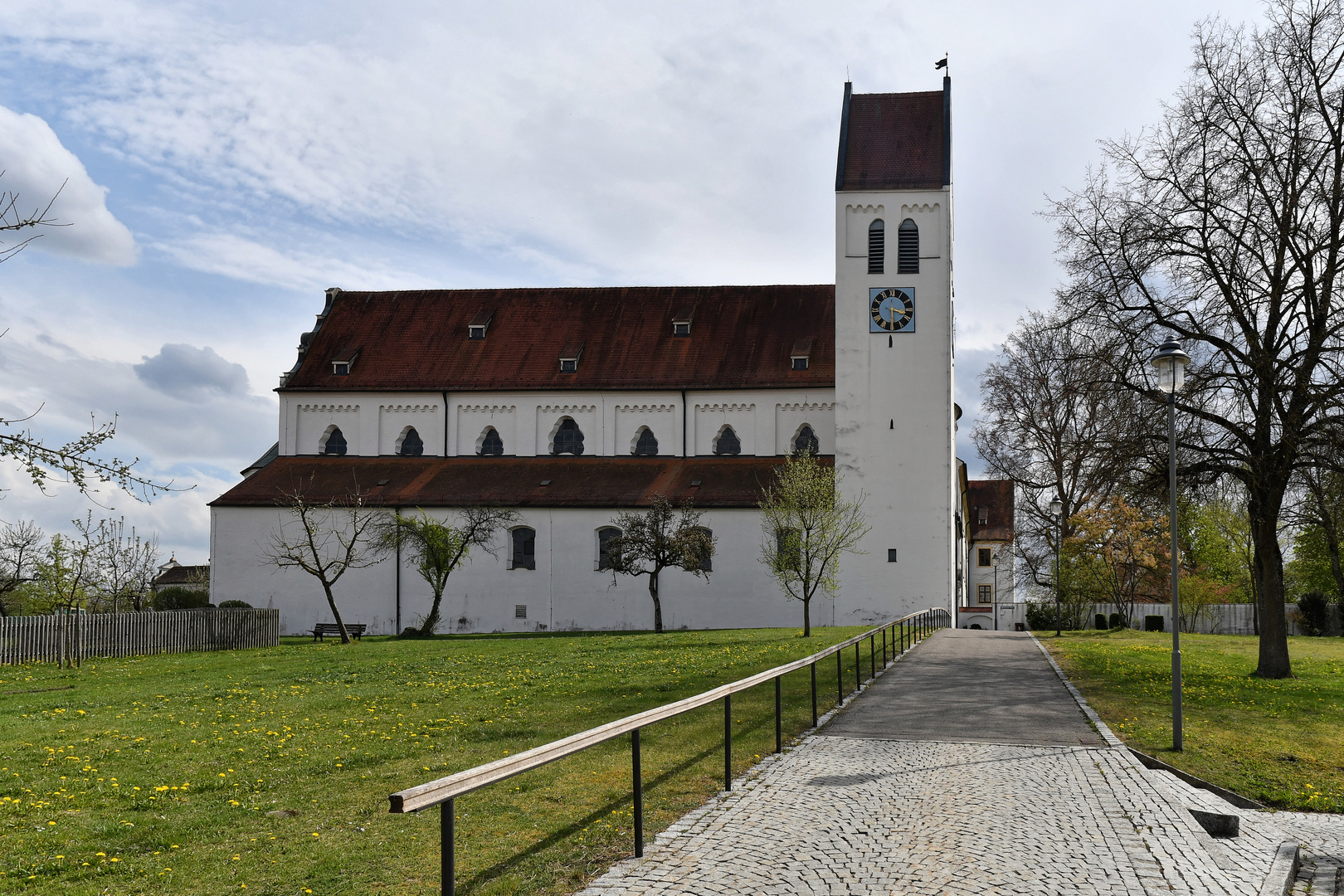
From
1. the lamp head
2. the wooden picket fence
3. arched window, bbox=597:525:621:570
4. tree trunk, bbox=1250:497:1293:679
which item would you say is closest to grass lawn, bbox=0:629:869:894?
the wooden picket fence

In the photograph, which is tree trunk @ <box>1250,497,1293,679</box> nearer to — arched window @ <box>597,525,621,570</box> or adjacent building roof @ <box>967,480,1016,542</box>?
arched window @ <box>597,525,621,570</box>

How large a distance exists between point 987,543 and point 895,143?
34925mm

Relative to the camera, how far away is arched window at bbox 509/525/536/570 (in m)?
39.5

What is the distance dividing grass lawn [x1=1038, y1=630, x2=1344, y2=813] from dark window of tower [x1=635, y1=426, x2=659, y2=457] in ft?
67.2

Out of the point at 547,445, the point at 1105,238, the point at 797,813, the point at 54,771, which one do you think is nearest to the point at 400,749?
the point at 54,771

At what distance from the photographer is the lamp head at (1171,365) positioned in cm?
1274

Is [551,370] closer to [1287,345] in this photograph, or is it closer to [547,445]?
[547,445]

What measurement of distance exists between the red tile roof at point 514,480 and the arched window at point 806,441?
0.70m

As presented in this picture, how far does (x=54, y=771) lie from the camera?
31.4ft

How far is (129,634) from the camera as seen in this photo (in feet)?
86.2

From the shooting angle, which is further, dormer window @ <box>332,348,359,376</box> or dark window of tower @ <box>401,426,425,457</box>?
dormer window @ <box>332,348,359,376</box>

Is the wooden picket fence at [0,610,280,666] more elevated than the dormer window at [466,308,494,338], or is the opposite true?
the dormer window at [466,308,494,338]

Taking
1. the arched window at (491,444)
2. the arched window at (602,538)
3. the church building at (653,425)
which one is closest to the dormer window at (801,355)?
the church building at (653,425)

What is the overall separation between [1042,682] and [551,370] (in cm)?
2910
